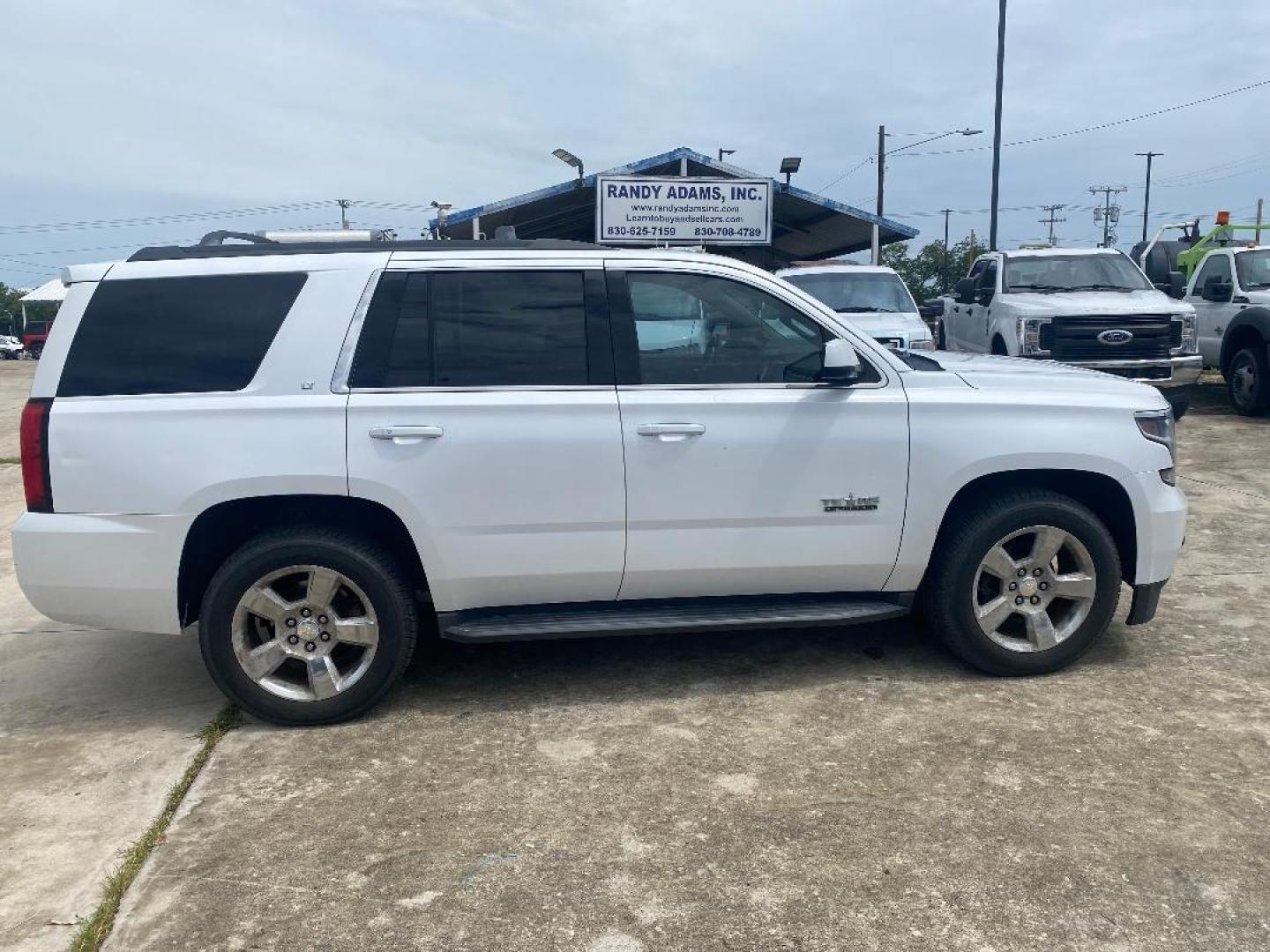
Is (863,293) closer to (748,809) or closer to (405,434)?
(405,434)

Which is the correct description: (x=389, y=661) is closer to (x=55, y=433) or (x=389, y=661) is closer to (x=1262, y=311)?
(x=55, y=433)

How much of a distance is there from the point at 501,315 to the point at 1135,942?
2965mm

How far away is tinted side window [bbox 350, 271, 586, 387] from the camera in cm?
414

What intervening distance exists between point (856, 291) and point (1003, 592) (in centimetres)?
781

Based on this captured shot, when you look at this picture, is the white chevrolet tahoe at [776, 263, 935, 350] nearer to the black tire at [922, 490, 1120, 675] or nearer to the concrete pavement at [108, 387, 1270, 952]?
the concrete pavement at [108, 387, 1270, 952]

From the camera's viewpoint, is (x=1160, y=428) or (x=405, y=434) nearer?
(x=405, y=434)

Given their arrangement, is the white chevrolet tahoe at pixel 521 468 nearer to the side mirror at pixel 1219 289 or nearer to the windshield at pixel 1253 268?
the side mirror at pixel 1219 289

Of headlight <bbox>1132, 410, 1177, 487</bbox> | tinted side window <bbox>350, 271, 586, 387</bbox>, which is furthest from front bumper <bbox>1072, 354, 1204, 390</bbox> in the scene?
tinted side window <bbox>350, 271, 586, 387</bbox>

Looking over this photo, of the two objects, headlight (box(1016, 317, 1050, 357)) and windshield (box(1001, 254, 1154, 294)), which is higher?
windshield (box(1001, 254, 1154, 294))

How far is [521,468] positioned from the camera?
13.4 ft

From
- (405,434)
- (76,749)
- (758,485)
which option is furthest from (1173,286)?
(76,749)

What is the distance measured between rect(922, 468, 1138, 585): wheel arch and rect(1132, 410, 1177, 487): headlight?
216mm

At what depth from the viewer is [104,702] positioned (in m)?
4.54

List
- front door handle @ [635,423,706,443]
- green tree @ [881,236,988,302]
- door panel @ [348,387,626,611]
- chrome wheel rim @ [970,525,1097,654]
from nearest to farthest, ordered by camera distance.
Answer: door panel @ [348,387,626,611], front door handle @ [635,423,706,443], chrome wheel rim @ [970,525,1097,654], green tree @ [881,236,988,302]
